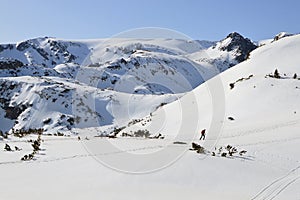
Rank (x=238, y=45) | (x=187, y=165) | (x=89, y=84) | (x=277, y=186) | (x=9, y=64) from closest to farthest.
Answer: (x=277, y=186) < (x=187, y=165) < (x=89, y=84) < (x=9, y=64) < (x=238, y=45)

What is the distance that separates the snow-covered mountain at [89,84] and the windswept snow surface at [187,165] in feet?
93.0

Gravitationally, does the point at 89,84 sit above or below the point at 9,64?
above

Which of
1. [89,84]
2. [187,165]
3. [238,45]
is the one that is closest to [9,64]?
[89,84]

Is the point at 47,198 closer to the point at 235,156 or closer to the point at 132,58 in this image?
the point at 235,156

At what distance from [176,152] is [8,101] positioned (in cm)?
5411

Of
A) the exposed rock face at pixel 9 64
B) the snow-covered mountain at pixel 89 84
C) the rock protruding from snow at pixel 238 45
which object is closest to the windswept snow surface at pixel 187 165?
the snow-covered mountain at pixel 89 84

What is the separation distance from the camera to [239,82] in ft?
133

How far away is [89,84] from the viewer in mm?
104188

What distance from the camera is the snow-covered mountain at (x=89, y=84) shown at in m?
59.2

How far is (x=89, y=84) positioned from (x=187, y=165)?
8998 centimetres

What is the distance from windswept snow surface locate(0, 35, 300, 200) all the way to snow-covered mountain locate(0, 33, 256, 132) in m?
28.3

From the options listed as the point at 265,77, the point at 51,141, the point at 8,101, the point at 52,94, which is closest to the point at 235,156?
the point at 51,141

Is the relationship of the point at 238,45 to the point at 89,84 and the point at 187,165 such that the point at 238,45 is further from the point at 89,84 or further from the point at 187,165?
the point at 187,165

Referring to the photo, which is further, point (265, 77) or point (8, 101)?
point (8, 101)
